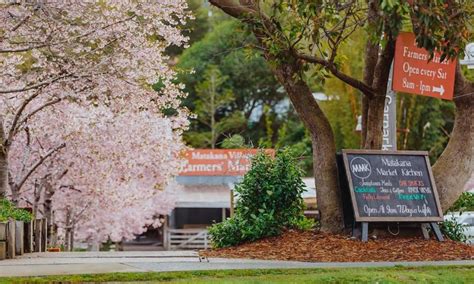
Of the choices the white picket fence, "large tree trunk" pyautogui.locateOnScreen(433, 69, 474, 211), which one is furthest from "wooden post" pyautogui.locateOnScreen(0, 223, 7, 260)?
the white picket fence

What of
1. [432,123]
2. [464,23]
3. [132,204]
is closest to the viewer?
[464,23]

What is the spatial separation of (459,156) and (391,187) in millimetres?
1489

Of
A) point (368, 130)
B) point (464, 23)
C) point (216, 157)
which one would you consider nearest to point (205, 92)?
point (216, 157)

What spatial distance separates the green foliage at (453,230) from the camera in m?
14.7

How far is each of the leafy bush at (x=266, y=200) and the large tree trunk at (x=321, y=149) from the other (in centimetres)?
38

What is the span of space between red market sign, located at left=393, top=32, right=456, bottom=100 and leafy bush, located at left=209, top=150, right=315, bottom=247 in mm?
2263

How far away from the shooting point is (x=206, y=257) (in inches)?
484

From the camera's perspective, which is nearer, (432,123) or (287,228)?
(287,228)

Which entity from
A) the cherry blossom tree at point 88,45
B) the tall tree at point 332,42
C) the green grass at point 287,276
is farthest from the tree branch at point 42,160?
the green grass at point 287,276

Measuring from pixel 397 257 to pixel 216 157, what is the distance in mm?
24162

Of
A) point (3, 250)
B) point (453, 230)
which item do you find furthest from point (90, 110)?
point (453, 230)

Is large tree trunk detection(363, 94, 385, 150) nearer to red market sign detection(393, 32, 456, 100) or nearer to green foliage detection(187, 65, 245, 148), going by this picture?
Answer: red market sign detection(393, 32, 456, 100)

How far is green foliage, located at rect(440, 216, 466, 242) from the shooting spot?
14695 millimetres

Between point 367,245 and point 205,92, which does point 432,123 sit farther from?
point 367,245
